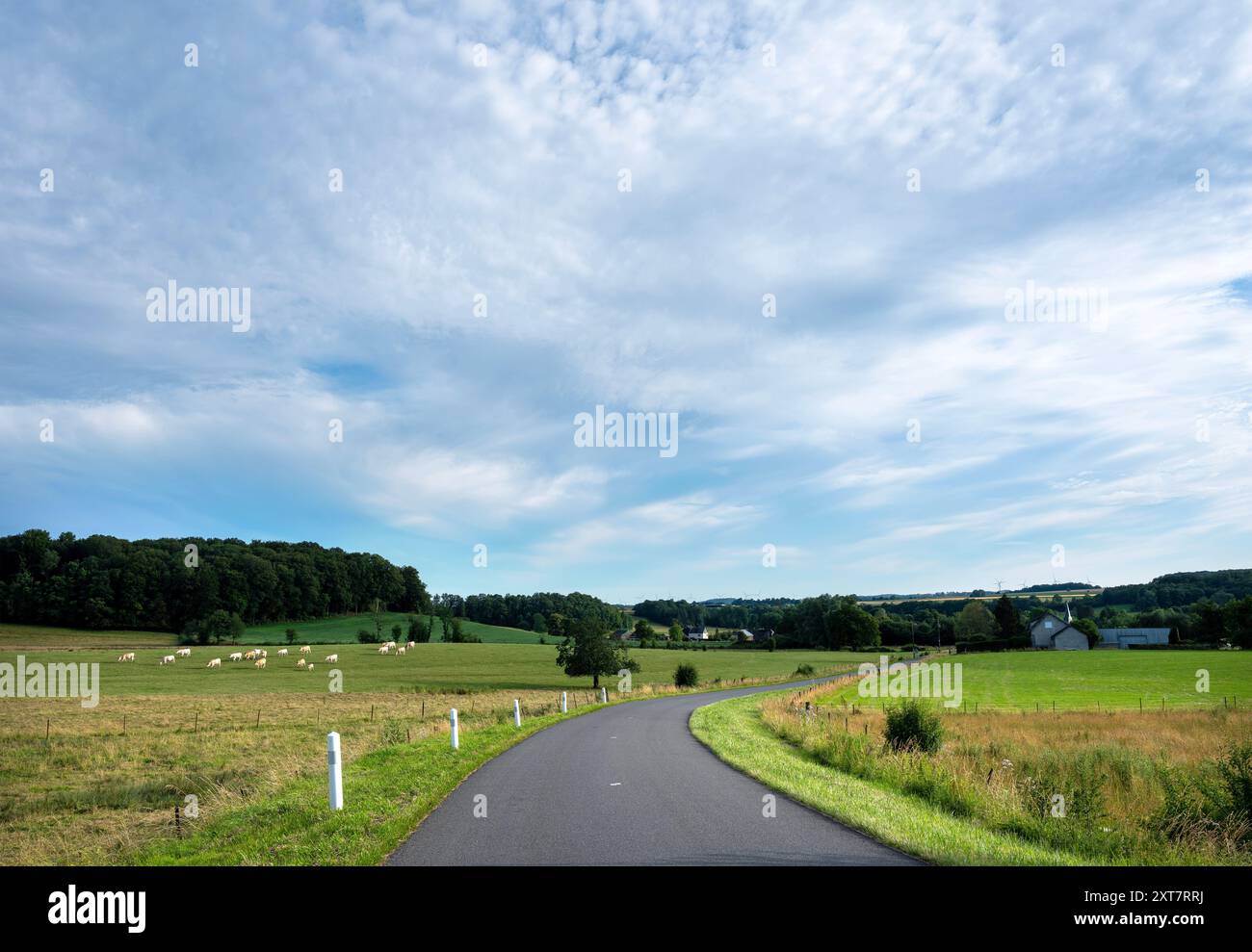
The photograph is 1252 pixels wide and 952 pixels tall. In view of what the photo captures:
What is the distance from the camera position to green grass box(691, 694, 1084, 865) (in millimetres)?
7020

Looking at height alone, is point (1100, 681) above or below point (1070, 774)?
below

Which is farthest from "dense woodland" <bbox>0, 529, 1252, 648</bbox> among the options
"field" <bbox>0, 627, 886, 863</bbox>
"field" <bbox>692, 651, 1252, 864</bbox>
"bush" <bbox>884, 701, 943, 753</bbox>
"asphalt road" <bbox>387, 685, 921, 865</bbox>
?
"asphalt road" <bbox>387, 685, 921, 865</bbox>

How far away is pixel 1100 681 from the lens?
2394 inches

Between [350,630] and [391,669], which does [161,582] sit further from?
[391,669]

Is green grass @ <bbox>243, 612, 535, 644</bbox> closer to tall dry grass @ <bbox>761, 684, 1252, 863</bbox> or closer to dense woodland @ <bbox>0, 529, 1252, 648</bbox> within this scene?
dense woodland @ <bbox>0, 529, 1252, 648</bbox>

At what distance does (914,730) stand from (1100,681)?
53.9 metres

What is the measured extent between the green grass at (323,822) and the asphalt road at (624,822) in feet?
1.13

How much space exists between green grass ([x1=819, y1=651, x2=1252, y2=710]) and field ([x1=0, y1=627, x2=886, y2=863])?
21.0m

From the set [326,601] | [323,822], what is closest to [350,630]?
[326,601]

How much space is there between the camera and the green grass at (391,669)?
2285 inches

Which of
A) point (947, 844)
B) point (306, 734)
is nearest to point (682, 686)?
point (306, 734)

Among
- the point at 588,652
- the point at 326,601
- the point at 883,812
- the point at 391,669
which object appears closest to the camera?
the point at 883,812
